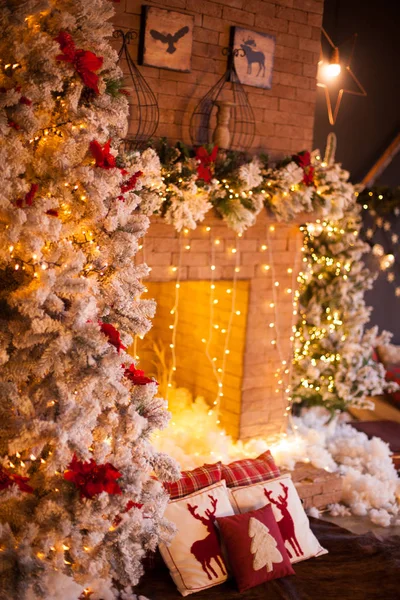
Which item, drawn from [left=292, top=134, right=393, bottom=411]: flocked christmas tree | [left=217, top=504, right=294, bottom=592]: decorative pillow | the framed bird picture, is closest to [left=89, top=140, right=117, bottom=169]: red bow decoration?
the framed bird picture

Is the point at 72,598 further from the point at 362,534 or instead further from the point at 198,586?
the point at 362,534

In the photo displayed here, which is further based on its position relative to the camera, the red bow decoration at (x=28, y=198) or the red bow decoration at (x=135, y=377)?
the red bow decoration at (x=135, y=377)

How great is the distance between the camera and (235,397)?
486 centimetres

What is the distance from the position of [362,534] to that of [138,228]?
92.7 inches

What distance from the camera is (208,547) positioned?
133 inches

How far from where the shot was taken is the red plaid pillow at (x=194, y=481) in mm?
3497

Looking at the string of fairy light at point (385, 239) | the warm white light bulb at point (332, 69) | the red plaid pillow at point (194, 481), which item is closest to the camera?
the red plaid pillow at point (194, 481)

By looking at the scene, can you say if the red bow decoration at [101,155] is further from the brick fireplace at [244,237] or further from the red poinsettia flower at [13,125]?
the brick fireplace at [244,237]

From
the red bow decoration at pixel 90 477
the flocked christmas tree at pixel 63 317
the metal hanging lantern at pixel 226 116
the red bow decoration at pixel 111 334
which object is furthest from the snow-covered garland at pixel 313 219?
the red bow decoration at pixel 90 477

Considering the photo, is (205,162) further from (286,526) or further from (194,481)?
(286,526)

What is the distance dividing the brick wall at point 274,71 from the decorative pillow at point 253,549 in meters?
2.23

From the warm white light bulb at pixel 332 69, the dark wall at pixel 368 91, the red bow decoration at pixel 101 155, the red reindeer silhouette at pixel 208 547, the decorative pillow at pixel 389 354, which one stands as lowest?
the red reindeer silhouette at pixel 208 547

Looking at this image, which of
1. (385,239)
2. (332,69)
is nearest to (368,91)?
(332,69)

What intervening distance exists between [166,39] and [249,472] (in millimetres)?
2493
